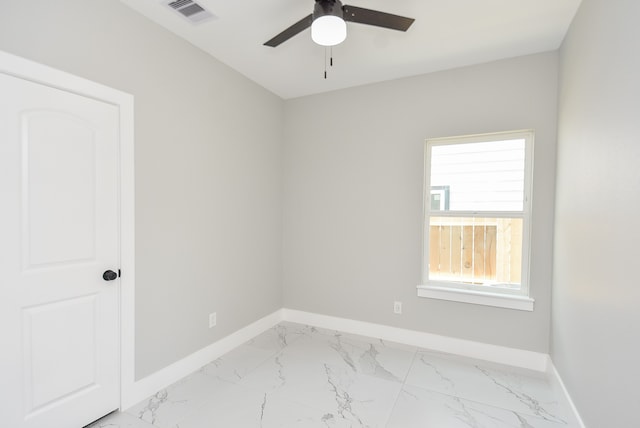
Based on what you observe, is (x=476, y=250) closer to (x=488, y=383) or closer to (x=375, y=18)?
(x=488, y=383)

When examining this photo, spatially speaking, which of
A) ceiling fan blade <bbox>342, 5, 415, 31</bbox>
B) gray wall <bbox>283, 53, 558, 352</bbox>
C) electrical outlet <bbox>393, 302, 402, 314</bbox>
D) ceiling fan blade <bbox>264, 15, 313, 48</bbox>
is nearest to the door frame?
ceiling fan blade <bbox>264, 15, 313, 48</bbox>

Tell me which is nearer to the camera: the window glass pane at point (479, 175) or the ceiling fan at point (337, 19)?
the ceiling fan at point (337, 19)

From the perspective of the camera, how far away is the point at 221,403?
2.22 metres

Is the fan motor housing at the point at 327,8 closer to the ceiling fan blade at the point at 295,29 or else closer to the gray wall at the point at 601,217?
the ceiling fan blade at the point at 295,29

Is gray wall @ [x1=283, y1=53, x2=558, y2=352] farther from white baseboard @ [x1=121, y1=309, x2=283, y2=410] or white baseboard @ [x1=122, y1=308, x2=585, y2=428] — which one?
white baseboard @ [x1=121, y1=309, x2=283, y2=410]

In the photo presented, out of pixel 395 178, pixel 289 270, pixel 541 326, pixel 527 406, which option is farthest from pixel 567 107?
pixel 289 270

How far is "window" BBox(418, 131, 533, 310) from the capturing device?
2764 millimetres

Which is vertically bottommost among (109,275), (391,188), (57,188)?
(109,275)

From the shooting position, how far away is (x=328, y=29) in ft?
5.49

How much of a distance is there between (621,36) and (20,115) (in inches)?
119

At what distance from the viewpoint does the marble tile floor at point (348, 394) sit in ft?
6.71

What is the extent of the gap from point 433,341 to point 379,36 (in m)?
2.82

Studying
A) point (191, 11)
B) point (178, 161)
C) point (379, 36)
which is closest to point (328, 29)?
point (379, 36)

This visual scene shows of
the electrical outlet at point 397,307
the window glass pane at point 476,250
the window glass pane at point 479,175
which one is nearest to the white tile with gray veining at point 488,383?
the electrical outlet at point 397,307
